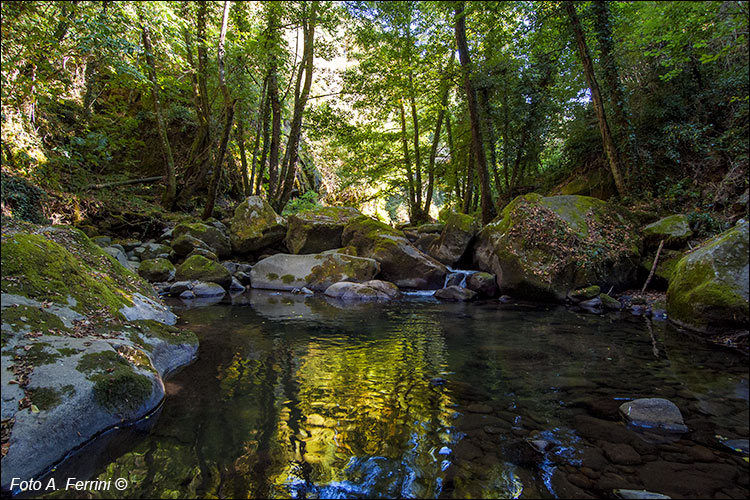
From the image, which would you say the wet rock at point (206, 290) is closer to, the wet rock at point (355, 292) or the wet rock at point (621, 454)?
the wet rock at point (355, 292)

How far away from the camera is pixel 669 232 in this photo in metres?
8.55

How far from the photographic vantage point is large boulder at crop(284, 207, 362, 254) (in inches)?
502

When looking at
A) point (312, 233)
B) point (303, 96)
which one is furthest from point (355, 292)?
point (303, 96)

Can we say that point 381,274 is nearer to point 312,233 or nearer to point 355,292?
point 355,292

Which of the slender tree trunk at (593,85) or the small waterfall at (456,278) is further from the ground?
A: the slender tree trunk at (593,85)

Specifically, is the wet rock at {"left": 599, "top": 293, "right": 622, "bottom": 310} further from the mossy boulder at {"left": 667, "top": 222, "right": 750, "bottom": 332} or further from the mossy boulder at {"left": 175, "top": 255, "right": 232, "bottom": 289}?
the mossy boulder at {"left": 175, "top": 255, "right": 232, "bottom": 289}

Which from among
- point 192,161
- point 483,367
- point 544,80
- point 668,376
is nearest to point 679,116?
point 544,80

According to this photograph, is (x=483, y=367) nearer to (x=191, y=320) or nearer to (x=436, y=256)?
(x=191, y=320)

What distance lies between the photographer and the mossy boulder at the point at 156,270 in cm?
962

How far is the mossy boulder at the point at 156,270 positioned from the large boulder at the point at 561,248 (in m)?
9.06

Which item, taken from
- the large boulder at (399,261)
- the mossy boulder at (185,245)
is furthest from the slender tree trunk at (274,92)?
the large boulder at (399,261)

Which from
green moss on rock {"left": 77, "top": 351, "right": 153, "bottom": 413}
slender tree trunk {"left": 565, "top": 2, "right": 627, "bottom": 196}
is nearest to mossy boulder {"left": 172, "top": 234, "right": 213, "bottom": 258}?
green moss on rock {"left": 77, "top": 351, "right": 153, "bottom": 413}

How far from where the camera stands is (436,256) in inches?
485

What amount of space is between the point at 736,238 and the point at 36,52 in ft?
36.9
